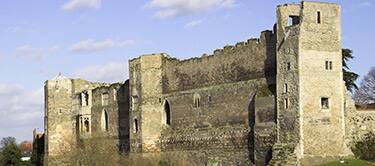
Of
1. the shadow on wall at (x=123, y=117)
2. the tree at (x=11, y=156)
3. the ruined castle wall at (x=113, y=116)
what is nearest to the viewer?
the shadow on wall at (x=123, y=117)

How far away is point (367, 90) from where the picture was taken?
8150cm

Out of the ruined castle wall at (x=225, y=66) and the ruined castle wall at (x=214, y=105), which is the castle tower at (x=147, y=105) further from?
the ruined castle wall at (x=214, y=105)

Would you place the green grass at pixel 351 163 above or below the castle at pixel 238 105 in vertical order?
below

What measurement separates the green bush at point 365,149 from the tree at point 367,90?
29.9 m

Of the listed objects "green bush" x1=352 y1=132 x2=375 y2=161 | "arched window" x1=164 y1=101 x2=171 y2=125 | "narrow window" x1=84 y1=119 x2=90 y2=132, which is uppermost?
"arched window" x1=164 y1=101 x2=171 y2=125

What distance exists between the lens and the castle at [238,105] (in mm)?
47219

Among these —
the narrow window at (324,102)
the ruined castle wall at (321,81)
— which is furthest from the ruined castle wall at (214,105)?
A: the narrow window at (324,102)

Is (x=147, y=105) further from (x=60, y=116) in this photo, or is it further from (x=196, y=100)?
(x=60, y=116)

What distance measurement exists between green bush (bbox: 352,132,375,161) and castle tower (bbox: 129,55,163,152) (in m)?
16.5

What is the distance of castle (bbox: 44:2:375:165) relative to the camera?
47.2 meters

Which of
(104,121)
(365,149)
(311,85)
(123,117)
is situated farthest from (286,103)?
(104,121)

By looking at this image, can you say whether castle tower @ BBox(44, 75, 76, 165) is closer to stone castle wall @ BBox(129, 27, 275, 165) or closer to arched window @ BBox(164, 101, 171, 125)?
stone castle wall @ BBox(129, 27, 275, 165)

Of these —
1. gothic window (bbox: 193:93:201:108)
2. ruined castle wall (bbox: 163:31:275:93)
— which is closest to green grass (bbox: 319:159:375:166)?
ruined castle wall (bbox: 163:31:275:93)

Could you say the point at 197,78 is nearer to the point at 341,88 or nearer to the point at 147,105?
the point at 147,105
